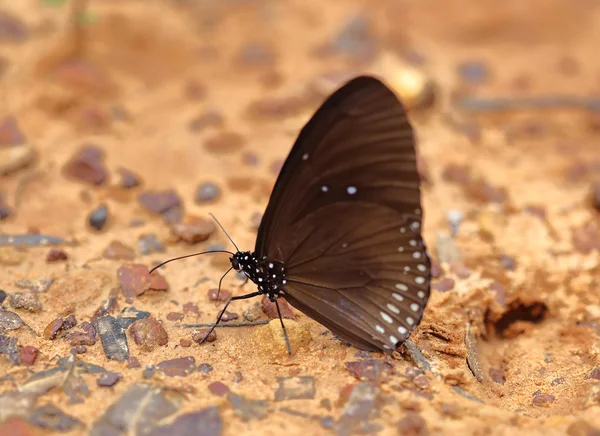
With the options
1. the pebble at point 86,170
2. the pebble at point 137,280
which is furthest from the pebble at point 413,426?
the pebble at point 86,170

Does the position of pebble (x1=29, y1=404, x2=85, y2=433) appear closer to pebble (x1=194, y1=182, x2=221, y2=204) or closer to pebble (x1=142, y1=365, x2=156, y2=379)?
pebble (x1=142, y1=365, x2=156, y2=379)

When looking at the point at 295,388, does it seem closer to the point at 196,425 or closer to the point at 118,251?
the point at 196,425

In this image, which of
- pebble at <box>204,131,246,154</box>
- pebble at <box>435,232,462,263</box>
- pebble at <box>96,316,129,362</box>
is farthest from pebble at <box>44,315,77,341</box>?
pebble at <box>435,232,462,263</box>

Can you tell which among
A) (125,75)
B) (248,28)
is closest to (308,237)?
(125,75)

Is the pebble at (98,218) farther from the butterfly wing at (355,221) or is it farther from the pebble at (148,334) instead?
the butterfly wing at (355,221)

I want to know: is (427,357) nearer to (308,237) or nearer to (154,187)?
(308,237)

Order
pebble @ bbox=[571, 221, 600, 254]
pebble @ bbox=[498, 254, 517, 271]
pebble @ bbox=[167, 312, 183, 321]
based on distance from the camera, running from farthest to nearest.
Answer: pebble @ bbox=[571, 221, 600, 254] < pebble @ bbox=[498, 254, 517, 271] < pebble @ bbox=[167, 312, 183, 321]

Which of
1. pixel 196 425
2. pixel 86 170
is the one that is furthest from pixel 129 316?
pixel 86 170
